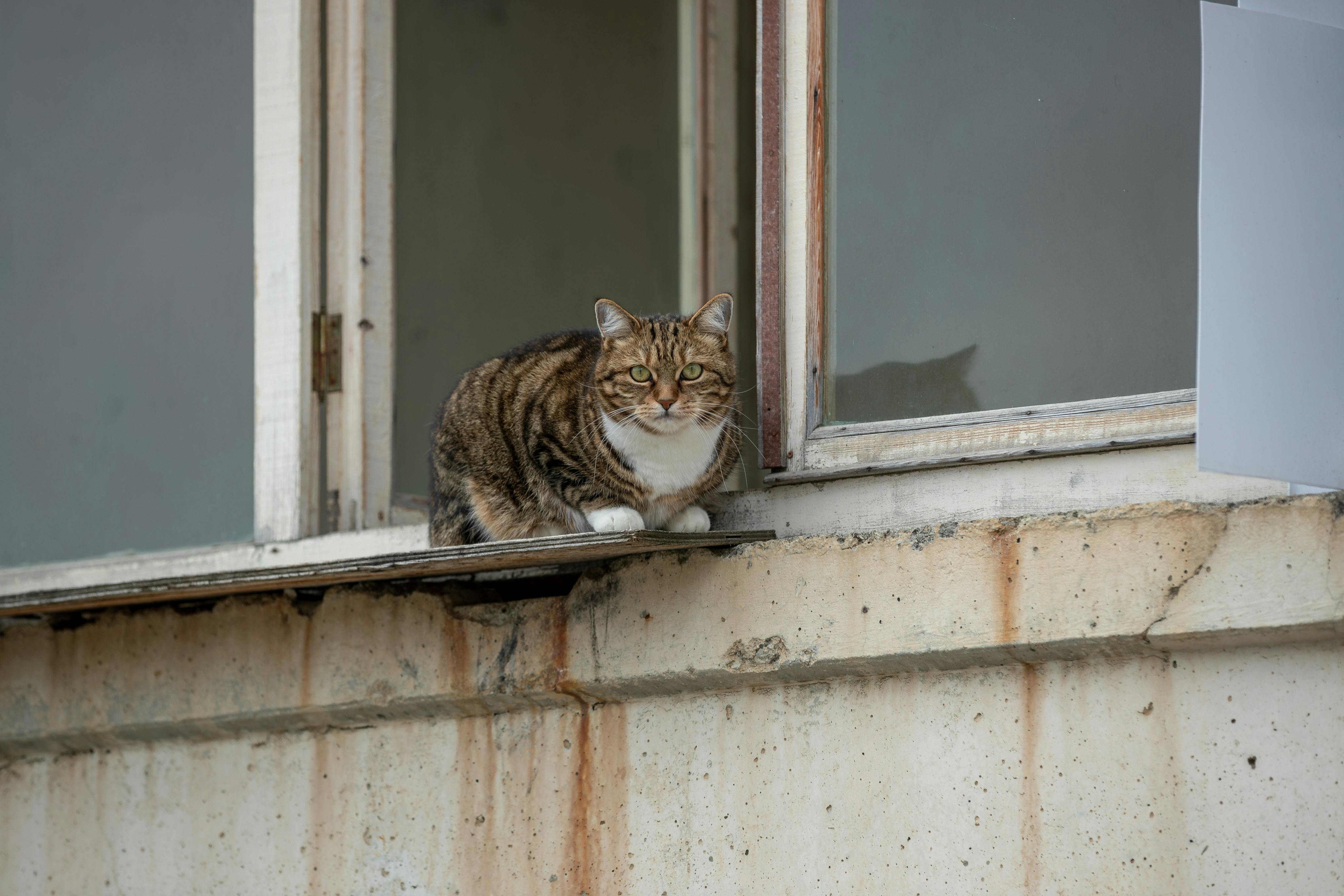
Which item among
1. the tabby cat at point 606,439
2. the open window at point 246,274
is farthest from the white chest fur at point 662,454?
the open window at point 246,274

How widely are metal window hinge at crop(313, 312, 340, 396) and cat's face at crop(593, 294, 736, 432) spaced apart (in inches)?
35.5

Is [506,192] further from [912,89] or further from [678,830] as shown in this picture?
[678,830]

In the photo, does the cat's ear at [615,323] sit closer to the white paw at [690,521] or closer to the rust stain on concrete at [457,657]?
the white paw at [690,521]

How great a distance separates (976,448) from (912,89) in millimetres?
788

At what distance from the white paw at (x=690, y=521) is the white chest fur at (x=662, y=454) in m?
0.07

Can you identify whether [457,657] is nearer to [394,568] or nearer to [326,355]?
[394,568]

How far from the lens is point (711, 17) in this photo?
5.08 meters

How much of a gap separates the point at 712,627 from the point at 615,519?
304 mm

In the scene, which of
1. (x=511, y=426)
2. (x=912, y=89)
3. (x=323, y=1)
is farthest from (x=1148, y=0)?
(x=323, y=1)

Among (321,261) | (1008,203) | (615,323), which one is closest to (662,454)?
(615,323)

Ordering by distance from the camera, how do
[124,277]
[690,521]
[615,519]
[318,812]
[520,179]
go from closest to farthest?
[615,519] → [690,521] → [318,812] → [124,277] → [520,179]

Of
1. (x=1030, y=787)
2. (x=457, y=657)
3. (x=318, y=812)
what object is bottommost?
(x=318, y=812)

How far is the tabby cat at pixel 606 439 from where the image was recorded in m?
2.94

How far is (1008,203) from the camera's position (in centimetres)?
280
